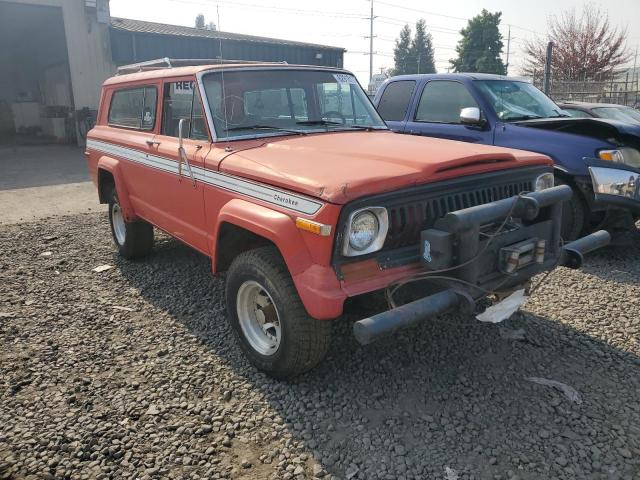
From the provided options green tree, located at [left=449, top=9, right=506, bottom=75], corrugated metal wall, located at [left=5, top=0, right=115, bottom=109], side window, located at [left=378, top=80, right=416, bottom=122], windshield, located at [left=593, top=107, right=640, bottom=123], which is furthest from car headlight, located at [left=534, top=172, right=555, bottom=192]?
green tree, located at [left=449, top=9, right=506, bottom=75]

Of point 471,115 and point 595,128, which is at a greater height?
point 471,115

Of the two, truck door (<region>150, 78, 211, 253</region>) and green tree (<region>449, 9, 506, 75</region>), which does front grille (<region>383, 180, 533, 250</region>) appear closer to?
truck door (<region>150, 78, 211, 253</region>)

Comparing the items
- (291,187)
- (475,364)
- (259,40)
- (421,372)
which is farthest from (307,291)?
(259,40)

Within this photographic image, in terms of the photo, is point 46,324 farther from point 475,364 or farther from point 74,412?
point 475,364

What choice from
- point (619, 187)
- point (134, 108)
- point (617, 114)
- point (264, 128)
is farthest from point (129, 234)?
point (617, 114)

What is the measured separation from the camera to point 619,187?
4.86m

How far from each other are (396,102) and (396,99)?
43mm

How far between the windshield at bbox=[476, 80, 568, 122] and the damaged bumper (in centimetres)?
306

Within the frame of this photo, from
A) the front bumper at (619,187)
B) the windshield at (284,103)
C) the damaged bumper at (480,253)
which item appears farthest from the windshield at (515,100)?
the damaged bumper at (480,253)

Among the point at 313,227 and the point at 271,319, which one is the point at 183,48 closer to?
the point at 271,319

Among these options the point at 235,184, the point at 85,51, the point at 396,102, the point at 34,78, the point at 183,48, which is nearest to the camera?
the point at 235,184

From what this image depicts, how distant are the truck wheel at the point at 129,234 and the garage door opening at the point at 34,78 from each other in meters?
13.8

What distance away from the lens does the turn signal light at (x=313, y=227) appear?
2521 millimetres

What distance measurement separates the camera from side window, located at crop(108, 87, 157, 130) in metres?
4.62
